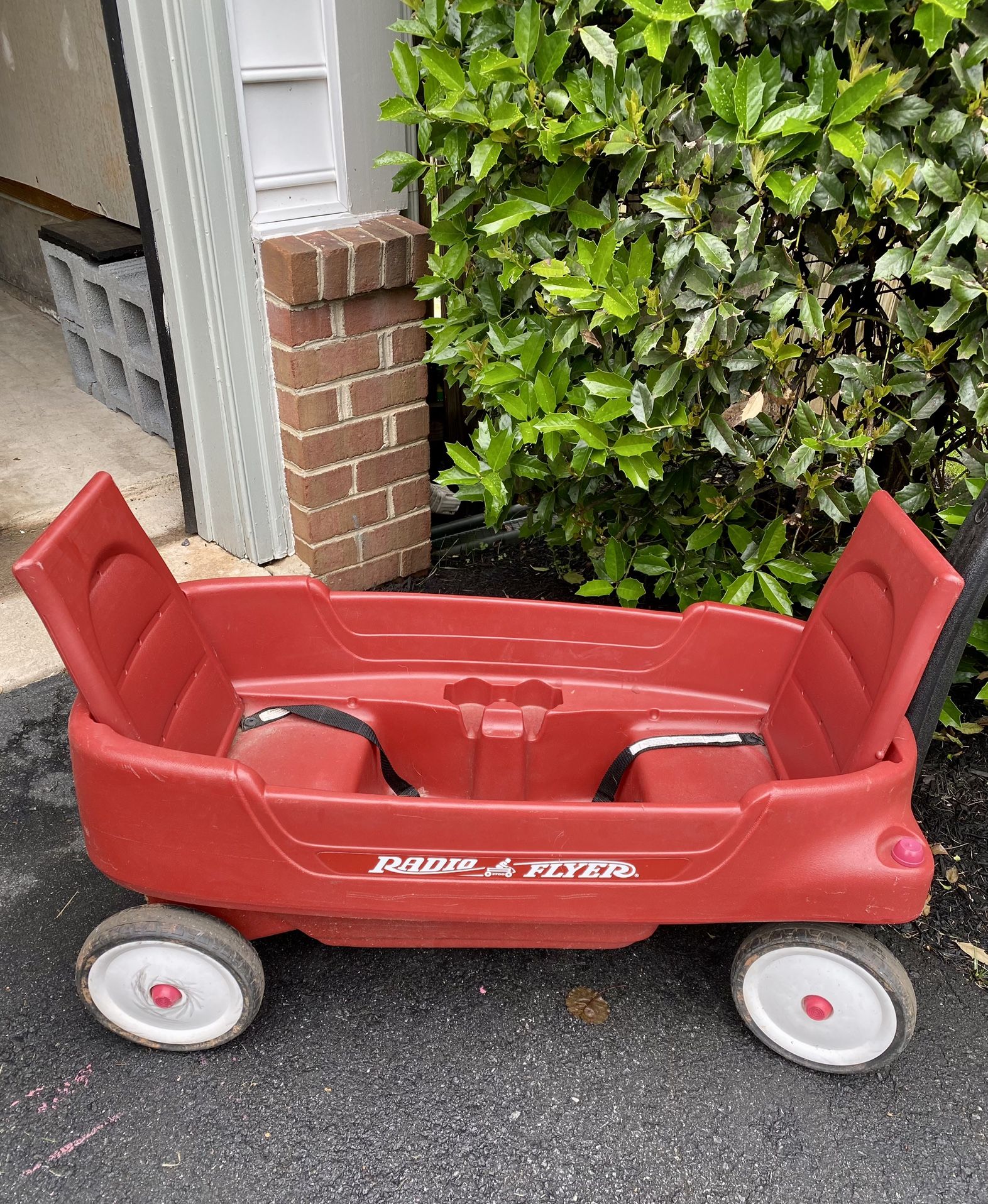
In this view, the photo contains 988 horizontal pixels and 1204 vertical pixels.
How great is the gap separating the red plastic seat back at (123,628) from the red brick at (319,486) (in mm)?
796

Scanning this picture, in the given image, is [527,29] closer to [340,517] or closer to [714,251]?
[714,251]

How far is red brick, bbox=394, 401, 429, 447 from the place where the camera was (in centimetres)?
279

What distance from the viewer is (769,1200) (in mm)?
1561

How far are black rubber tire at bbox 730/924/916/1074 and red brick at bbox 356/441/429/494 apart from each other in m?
1.68

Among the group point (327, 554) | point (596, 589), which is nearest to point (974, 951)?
point (596, 589)

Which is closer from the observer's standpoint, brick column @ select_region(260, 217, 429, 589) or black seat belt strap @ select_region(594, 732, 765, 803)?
black seat belt strap @ select_region(594, 732, 765, 803)

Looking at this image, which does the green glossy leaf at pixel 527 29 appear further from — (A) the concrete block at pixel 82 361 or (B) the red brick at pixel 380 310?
(A) the concrete block at pixel 82 361

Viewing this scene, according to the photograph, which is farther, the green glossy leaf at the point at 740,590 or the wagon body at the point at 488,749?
the green glossy leaf at the point at 740,590

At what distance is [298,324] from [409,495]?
668 mm

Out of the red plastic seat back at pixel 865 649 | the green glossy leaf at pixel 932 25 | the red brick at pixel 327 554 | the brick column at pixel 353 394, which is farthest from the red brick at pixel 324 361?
the green glossy leaf at pixel 932 25

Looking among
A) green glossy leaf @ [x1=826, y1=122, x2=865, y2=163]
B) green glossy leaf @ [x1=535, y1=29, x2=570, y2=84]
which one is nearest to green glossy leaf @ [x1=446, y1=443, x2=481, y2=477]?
green glossy leaf @ [x1=535, y1=29, x2=570, y2=84]

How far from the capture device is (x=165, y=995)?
165cm

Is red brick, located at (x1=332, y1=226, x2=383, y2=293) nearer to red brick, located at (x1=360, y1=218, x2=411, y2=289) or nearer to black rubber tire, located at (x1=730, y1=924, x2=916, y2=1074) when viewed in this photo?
red brick, located at (x1=360, y1=218, x2=411, y2=289)

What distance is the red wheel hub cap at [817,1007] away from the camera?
5.41 ft
